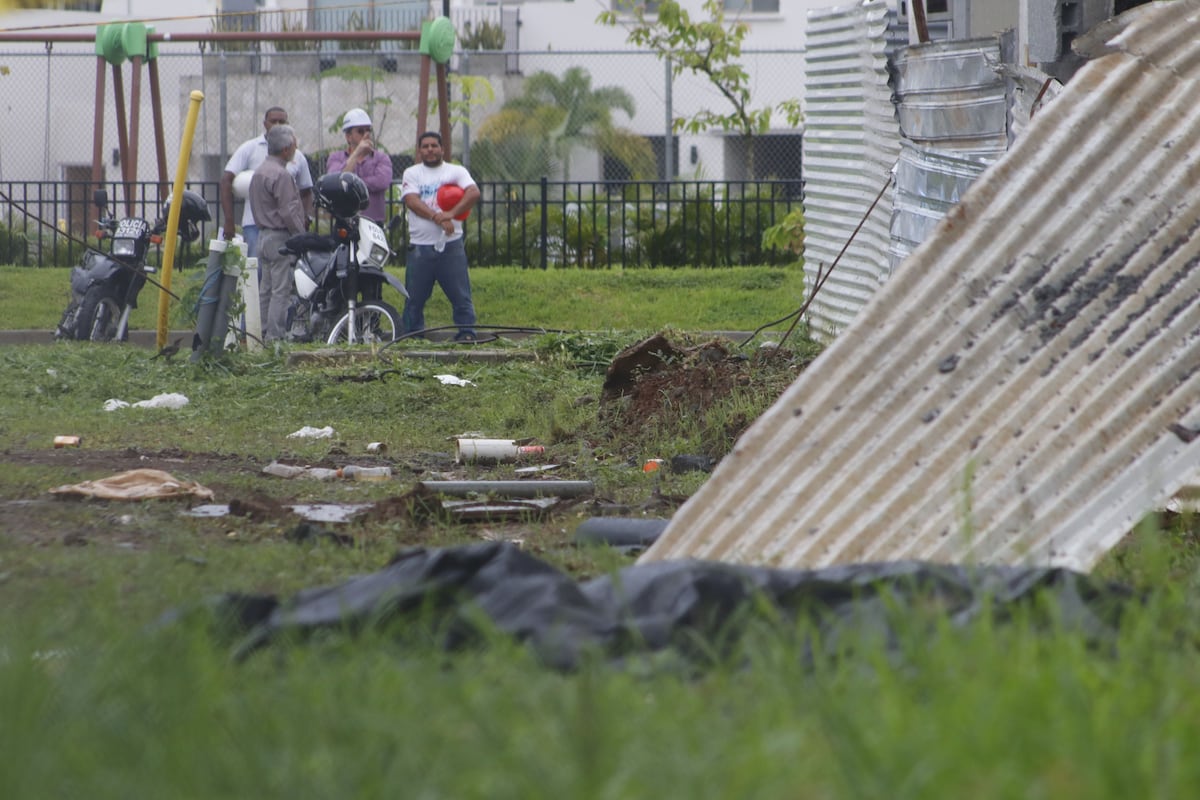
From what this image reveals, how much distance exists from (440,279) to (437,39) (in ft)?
13.1

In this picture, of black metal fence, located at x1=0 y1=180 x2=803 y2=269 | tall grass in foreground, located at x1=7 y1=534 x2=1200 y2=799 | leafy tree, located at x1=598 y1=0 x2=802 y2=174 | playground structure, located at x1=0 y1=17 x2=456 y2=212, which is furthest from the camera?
leafy tree, located at x1=598 y1=0 x2=802 y2=174

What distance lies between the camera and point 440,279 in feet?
42.3

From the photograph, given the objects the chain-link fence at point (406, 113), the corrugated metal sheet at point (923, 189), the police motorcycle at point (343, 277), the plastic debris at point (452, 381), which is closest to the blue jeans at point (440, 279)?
the police motorcycle at point (343, 277)

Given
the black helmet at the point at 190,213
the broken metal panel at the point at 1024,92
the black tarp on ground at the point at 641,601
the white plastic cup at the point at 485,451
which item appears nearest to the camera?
the black tarp on ground at the point at 641,601

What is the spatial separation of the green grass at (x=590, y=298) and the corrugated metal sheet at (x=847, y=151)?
2658 mm

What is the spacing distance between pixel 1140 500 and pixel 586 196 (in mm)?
20726

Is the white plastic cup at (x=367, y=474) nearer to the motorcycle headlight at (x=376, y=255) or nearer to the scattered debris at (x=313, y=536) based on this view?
the scattered debris at (x=313, y=536)

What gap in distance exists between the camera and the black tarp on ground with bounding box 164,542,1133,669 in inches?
123

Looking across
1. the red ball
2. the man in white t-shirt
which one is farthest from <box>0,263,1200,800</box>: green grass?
the man in white t-shirt

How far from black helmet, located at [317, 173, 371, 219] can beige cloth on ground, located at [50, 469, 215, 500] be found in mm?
5980

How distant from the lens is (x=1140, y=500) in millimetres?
3834

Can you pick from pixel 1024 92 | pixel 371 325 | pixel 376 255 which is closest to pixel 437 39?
pixel 376 255

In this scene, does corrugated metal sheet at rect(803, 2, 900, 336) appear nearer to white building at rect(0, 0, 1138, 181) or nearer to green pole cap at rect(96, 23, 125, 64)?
green pole cap at rect(96, 23, 125, 64)

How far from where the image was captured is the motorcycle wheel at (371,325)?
39.1 feet
